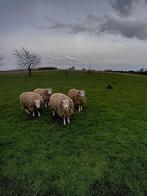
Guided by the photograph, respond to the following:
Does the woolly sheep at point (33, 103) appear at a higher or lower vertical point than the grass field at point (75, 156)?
higher

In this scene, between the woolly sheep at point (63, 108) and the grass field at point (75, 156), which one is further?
the woolly sheep at point (63, 108)

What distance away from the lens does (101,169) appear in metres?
9.23

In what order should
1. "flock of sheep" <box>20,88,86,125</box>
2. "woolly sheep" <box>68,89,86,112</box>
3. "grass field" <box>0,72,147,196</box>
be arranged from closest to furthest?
"grass field" <box>0,72,147,196</box> → "flock of sheep" <box>20,88,86,125</box> → "woolly sheep" <box>68,89,86,112</box>

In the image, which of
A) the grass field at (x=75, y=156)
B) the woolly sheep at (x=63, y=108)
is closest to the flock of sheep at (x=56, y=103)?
the woolly sheep at (x=63, y=108)

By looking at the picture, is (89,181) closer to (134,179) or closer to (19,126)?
(134,179)

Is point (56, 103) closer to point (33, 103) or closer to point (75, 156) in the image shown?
point (33, 103)

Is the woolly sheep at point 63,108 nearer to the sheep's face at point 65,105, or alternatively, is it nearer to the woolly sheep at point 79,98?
the sheep's face at point 65,105

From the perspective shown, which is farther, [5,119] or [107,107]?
[107,107]

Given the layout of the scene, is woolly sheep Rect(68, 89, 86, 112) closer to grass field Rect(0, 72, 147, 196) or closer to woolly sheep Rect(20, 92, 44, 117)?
grass field Rect(0, 72, 147, 196)

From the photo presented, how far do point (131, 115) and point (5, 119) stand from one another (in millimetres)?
9317

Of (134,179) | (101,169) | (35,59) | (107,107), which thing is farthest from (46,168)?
(35,59)

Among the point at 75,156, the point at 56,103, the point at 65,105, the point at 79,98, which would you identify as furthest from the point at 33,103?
the point at 75,156

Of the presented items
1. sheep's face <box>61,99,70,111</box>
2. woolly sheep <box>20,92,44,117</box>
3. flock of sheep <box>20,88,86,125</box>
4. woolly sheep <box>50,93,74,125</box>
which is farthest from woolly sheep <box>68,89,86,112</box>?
sheep's face <box>61,99,70,111</box>

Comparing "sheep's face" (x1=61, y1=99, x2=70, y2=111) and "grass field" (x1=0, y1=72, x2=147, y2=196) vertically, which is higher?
"sheep's face" (x1=61, y1=99, x2=70, y2=111)
